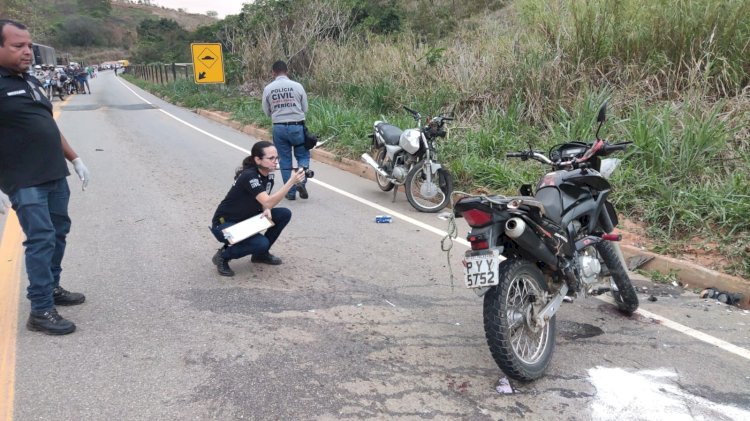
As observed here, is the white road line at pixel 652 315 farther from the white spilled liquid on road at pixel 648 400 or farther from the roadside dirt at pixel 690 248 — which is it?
the roadside dirt at pixel 690 248

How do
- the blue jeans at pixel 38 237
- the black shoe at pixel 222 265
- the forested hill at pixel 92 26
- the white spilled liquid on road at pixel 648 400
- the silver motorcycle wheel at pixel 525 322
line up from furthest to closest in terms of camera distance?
the forested hill at pixel 92 26, the black shoe at pixel 222 265, the blue jeans at pixel 38 237, the silver motorcycle wheel at pixel 525 322, the white spilled liquid on road at pixel 648 400

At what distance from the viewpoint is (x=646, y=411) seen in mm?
3215

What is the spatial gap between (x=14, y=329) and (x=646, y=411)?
423cm

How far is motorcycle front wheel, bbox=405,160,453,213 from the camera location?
759 cm

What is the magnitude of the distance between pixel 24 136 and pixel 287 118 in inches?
178

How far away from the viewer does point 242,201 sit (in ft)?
17.0

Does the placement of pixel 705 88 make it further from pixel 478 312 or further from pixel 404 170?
pixel 478 312

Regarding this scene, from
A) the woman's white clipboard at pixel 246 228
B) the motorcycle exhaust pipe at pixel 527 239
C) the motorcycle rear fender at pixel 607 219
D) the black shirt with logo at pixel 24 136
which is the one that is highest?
the black shirt with logo at pixel 24 136

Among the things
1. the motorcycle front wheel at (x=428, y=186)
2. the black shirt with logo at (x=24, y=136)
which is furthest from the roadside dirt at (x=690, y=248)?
the black shirt with logo at (x=24, y=136)

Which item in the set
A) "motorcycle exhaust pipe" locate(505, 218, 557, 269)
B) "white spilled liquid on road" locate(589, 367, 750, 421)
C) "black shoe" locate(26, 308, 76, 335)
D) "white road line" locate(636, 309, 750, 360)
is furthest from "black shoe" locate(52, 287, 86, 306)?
"white road line" locate(636, 309, 750, 360)

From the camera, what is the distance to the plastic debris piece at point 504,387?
133 inches

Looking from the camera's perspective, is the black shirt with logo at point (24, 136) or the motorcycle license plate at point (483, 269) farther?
the black shirt with logo at point (24, 136)

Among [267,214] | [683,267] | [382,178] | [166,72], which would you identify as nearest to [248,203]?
[267,214]

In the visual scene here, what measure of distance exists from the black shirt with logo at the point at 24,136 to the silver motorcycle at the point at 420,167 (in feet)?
15.1
